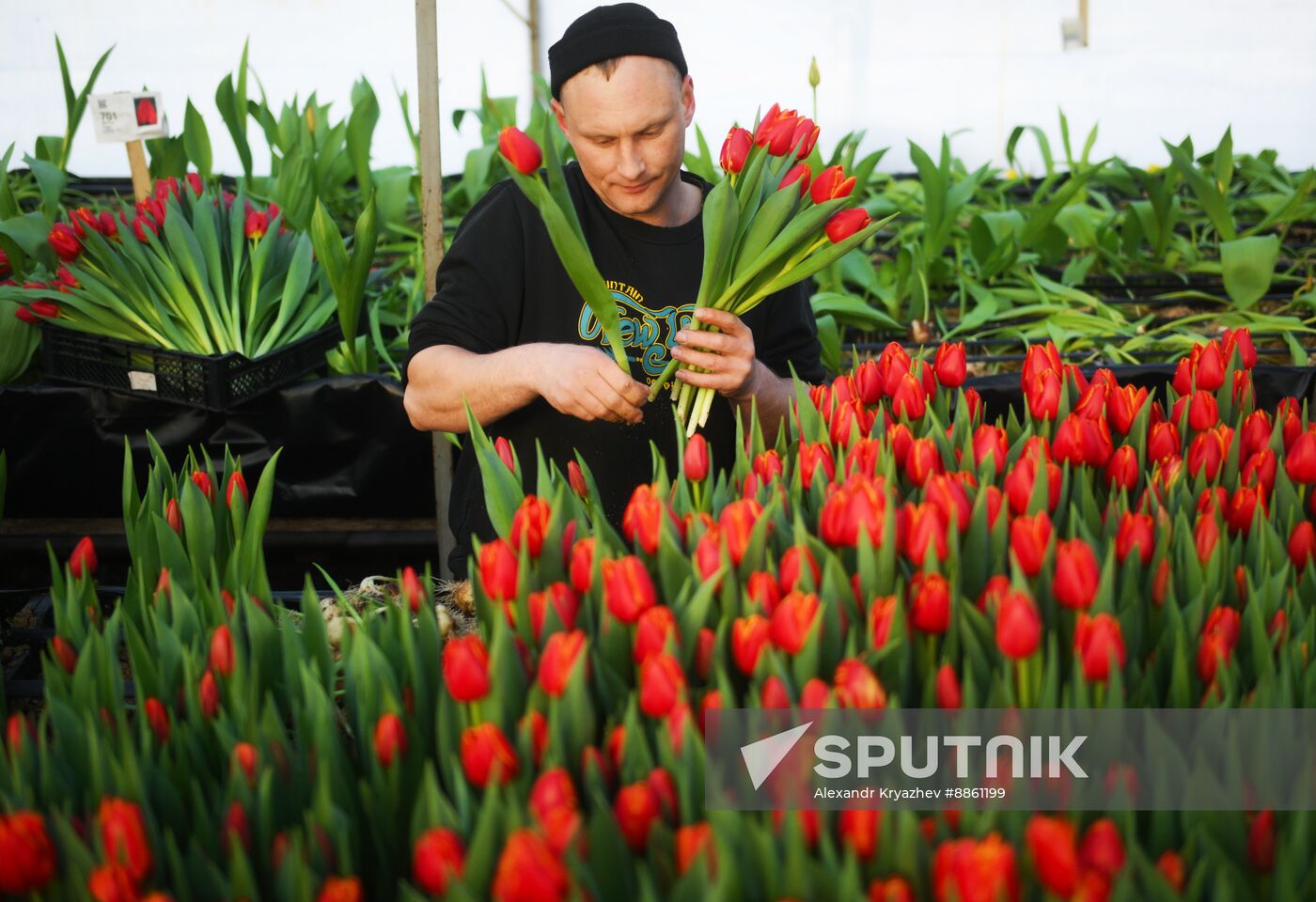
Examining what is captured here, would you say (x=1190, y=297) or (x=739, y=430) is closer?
(x=739, y=430)

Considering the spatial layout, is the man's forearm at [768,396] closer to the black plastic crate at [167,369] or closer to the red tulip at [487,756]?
the red tulip at [487,756]

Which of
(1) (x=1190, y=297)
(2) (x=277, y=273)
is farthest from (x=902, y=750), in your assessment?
(1) (x=1190, y=297)

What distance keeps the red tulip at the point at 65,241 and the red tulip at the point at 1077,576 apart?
2.13m

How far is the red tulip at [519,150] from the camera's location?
1066 millimetres

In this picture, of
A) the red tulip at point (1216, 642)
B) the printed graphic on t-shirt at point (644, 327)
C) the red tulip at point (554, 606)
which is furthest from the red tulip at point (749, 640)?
the printed graphic on t-shirt at point (644, 327)

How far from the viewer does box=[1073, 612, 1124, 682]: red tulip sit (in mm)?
661

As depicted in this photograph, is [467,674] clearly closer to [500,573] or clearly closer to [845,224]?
[500,573]

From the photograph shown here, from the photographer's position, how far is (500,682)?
27.1 inches

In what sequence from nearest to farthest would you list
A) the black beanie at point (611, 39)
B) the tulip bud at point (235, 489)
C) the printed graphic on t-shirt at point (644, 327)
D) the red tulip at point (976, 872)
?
1. the red tulip at point (976, 872)
2. the tulip bud at point (235, 489)
3. the black beanie at point (611, 39)
4. the printed graphic on t-shirt at point (644, 327)

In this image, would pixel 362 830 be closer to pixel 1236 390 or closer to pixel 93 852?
pixel 93 852

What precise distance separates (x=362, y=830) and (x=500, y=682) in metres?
0.11

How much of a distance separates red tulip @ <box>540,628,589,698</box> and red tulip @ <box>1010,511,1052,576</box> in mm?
302

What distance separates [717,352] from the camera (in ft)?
4.29

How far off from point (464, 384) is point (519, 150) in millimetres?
496
